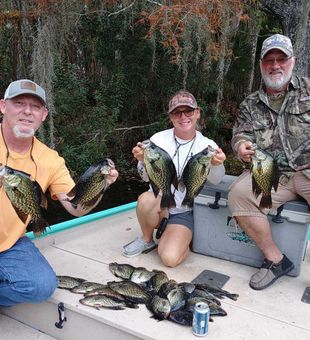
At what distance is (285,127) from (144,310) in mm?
1646

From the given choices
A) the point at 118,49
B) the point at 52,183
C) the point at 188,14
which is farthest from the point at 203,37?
the point at 52,183

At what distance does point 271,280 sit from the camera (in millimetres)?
2689

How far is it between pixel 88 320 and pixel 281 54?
2269mm

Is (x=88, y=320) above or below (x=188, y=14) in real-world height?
below

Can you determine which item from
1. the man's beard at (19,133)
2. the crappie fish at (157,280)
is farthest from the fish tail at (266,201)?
the man's beard at (19,133)

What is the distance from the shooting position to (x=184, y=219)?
10.4 feet

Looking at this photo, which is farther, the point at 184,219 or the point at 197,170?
the point at 184,219

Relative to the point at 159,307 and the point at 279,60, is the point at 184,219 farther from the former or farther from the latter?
the point at 279,60

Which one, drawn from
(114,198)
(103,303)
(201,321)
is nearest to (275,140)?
(201,321)

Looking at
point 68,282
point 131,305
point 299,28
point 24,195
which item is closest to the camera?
point 24,195

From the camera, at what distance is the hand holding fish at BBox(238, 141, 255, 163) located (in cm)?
239

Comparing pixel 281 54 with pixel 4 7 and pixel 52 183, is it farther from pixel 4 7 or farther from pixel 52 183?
pixel 4 7

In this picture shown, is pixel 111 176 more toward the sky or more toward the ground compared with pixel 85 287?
more toward the sky

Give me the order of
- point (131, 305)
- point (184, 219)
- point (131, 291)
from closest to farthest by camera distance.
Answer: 1. point (131, 305)
2. point (131, 291)
3. point (184, 219)
